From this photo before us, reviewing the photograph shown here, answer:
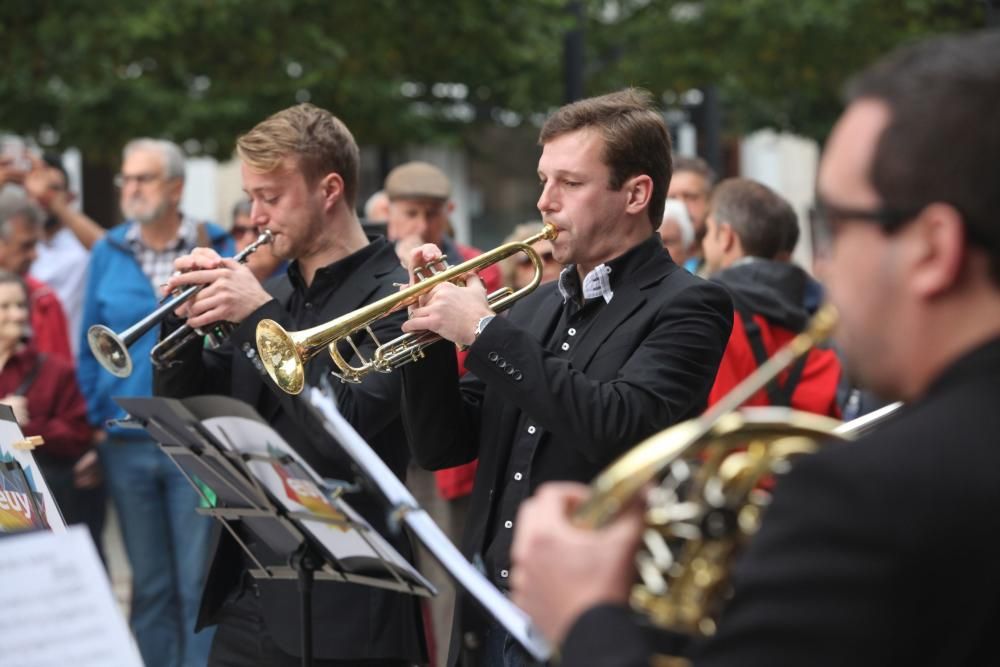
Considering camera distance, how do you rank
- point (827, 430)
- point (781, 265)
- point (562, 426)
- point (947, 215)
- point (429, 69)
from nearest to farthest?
point (947, 215) < point (827, 430) < point (562, 426) < point (781, 265) < point (429, 69)

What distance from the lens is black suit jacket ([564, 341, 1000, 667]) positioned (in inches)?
67.4

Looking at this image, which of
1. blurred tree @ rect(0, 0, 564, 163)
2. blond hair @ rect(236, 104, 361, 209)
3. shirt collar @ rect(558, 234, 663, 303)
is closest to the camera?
shirt collar @ rect(558, 234, 663, 303)

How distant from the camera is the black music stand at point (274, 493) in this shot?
3.10 meters

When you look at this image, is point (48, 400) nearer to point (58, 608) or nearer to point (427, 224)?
point (427, 224)

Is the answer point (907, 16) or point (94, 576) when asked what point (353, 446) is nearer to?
point (94, 576)

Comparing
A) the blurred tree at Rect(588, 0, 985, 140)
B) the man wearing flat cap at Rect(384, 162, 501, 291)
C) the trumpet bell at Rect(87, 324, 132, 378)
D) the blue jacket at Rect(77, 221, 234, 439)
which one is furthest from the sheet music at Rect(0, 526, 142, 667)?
the blurred tree at Rect(588, 0, 985, 140)

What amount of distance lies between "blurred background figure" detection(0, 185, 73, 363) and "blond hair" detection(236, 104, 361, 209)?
3.18 meters

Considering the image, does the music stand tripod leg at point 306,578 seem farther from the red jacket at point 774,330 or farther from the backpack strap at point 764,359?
the backpack strap at point 764,359

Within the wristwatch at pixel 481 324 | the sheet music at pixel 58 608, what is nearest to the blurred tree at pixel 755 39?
the wristwatch at pixel 481 324

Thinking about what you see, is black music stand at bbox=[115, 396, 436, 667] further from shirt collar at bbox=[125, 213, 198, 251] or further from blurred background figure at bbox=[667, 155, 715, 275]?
blurred background figure at bbox=[667, 155, 715, 275]

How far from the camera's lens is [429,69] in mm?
12758

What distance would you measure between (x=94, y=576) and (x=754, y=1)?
38.1ft

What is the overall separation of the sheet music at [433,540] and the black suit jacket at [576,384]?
0.93 meters

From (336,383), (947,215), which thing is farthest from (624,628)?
(336,383)
